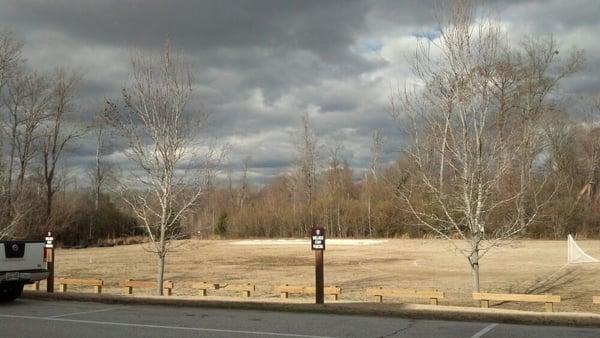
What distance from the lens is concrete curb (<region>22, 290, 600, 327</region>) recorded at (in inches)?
400

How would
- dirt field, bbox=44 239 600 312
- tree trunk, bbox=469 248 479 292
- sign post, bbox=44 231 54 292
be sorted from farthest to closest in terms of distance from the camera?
1. dirt field, bbox=44 239 600 312
2. tree trunk, bbox=469 248 479 292
3. sign post, bbox=44 231 54 292

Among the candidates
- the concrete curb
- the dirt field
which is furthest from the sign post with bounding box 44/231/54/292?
the dirt field

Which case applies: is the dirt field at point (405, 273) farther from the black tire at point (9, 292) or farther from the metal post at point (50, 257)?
the black tire at point (9, 292)

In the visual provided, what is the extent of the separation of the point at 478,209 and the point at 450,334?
678 centimetres

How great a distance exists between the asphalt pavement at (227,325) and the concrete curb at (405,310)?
282 millimetres

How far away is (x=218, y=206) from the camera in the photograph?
90.1 m

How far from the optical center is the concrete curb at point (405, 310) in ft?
33.3

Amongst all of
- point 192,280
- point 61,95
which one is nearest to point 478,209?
point 192,280

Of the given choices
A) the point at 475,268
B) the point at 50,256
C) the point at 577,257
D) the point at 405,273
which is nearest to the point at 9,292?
the point at 50,256

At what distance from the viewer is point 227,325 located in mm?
9984

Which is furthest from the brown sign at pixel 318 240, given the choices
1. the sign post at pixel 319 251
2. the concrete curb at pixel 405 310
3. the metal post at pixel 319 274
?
the concrete curb at pixel 405 310

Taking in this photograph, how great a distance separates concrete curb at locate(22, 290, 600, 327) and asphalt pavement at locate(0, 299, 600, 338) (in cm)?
28

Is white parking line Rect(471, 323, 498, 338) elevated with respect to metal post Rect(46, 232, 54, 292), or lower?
lower

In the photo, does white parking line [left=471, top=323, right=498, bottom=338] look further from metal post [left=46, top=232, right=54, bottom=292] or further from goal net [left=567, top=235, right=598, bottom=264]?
goal net [left=567, top=235, right=598, bottom=264]
